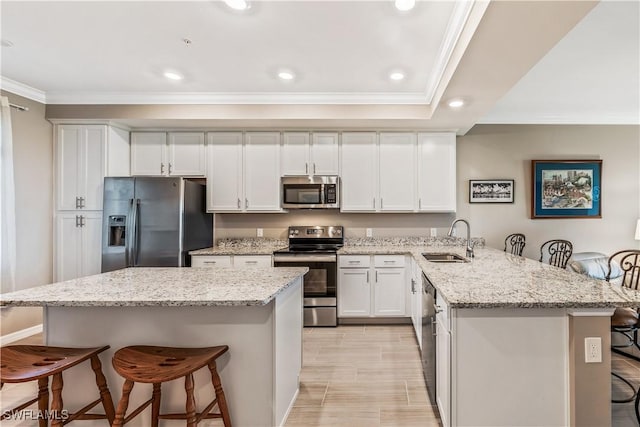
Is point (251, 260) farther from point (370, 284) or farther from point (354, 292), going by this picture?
point (370, 284)

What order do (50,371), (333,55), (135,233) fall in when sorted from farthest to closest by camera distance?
(135,233)
(333,55)
(50,371)

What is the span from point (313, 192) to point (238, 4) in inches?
92.1

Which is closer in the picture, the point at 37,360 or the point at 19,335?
the point at 37,360

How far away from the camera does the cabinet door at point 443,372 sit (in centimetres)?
167

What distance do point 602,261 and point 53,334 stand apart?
483 cm

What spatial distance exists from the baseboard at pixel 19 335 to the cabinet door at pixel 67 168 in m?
1.40

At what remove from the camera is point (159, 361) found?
4.96ft

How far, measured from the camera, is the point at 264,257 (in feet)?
12.4

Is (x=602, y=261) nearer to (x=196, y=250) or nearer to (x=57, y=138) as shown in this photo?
(x=196, y=250)

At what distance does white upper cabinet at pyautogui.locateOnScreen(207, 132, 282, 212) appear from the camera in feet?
13.6

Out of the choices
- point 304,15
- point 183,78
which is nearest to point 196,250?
point 183,78

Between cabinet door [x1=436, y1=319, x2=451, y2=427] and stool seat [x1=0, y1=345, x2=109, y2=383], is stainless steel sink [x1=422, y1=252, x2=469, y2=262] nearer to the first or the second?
cabinet door [x1=436, y1=319, x2=451, y2=427]

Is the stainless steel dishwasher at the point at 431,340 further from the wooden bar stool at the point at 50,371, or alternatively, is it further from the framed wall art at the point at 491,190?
the framed wall art at the point at 491,190

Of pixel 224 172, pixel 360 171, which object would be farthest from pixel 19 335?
pixel 360 171
